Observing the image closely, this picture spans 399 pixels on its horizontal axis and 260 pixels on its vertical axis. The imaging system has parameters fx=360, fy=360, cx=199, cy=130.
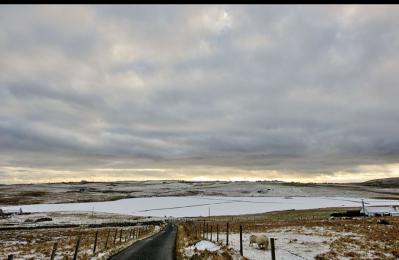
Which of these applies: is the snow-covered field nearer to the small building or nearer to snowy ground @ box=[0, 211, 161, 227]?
snowy ground @ box=[0, 211, 161, 227]

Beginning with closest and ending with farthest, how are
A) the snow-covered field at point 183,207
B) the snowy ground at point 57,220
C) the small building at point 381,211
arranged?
the snowy ground at point 57,220 < the small building at point 381,211 < the snow-covered field at point 183,207

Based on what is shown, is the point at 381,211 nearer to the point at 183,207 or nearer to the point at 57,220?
the point at 183,207

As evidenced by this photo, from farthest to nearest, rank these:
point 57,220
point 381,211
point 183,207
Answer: point 183,207 → point 57,220 → point 381,211

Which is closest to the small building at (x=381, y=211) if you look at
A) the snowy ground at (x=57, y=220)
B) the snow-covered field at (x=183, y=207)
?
the snow-covered field at (x=183, y=207)

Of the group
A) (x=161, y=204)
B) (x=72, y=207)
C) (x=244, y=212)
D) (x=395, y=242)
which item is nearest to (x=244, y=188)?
(x=161, y=204)

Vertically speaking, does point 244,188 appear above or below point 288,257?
above

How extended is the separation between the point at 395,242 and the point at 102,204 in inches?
4870

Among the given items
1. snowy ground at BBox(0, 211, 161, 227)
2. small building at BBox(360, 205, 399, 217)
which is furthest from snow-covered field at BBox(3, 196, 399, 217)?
small building at BBox(360, 205, 399, 217)

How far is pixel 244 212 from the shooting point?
113062 millimetres

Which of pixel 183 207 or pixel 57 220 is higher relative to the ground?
pixel 183 207

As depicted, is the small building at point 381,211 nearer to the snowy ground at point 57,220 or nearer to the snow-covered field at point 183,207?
the snow-covered field at point 183,207

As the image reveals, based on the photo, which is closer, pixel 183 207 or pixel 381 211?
pixel 381 211

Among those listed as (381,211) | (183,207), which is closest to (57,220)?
(183,207)
